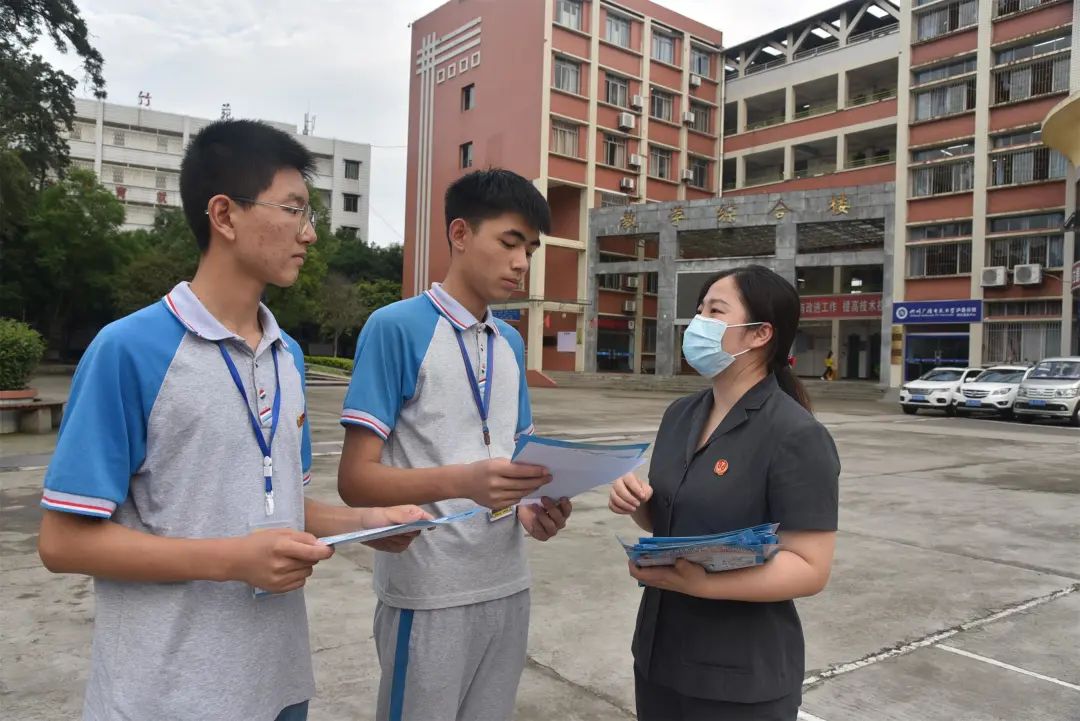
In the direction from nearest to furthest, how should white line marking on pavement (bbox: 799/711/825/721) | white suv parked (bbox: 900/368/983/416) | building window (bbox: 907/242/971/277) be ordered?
1. white line marking on pavement (bbox: 799/711/825/721)
2. white suv parked (bbox: 900/368/983/416)
3. building window (bbox: 907/242/971/277)

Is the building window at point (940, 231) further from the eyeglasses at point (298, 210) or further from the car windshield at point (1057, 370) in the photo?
the eyeglasses at point (298, 210)

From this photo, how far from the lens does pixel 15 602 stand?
3723 millimetres

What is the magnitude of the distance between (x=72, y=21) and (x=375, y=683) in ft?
59.9

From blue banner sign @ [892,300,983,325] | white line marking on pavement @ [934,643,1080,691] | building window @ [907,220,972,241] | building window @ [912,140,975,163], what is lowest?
white line marking on pavement @ [934,643,1080,691]

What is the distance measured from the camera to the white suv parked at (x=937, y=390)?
17.6 metres

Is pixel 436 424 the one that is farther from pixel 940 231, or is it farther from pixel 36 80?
pixel 940 231

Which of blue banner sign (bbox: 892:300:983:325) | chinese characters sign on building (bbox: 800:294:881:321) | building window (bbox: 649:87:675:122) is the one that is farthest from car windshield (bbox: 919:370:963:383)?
building window (bbox: 649:87:675:122)

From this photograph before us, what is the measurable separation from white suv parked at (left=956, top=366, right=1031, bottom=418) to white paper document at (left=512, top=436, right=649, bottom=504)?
18.0m

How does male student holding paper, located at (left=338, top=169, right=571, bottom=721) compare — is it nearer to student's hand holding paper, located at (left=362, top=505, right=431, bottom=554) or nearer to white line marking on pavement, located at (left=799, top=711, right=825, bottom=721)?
student's hand holding paper, located at (left=362, top=505, right=431, bottom=554)

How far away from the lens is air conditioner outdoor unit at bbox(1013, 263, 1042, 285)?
846 inches

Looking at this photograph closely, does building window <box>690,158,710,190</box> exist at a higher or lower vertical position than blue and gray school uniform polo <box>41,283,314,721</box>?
higher

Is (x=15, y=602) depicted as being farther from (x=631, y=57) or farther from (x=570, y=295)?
(x=631, y=57)

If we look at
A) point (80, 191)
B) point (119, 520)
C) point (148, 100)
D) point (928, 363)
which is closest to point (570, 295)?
point (928, 363)

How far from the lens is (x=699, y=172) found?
3462 cm
